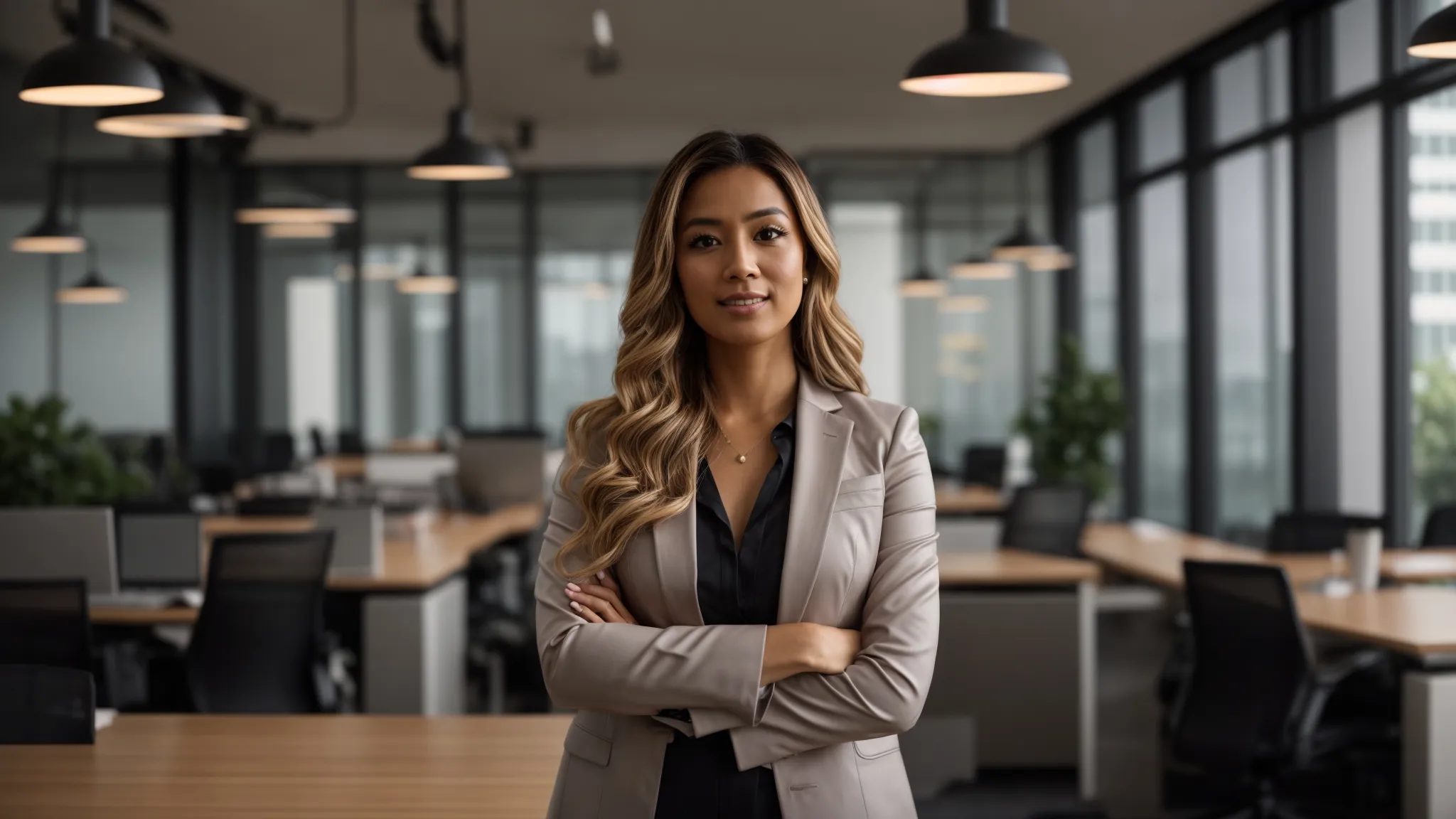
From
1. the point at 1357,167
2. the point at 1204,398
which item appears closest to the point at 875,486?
the point at 1357,167

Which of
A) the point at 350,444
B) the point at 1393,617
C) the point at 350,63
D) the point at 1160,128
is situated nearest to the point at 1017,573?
the point at 1393,617

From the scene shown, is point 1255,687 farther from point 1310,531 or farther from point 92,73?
point 92,73

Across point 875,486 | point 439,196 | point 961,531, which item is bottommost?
point 961,531

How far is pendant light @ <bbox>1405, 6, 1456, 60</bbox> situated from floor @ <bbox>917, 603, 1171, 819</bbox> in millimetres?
2862

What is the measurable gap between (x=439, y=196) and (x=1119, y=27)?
27.1 ft

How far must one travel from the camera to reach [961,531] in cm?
712

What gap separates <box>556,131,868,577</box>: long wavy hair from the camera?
1.93 m

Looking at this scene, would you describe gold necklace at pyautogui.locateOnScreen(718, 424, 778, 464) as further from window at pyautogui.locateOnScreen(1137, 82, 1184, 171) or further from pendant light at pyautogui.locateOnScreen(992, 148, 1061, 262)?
window at pyautogui.locateOnScreen(1137, 82, 1184, 171)

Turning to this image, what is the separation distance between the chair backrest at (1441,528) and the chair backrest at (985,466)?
15.3 feet

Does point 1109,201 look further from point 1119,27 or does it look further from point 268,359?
point 268,359

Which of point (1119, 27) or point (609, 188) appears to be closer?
point (1119, 27)

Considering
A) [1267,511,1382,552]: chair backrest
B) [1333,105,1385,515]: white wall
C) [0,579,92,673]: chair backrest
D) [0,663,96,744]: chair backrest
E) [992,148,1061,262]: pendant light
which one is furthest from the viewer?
[992,148,1061,262]: pendant light

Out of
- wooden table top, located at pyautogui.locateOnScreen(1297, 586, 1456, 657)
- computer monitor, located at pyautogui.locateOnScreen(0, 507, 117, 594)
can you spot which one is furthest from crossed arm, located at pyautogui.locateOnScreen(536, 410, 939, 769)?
computer monitor, located at pyautogui.locateOnScreen(0, 507, 117, 594)

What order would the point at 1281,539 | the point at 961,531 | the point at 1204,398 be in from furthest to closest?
the point at 1204,398, the point at 961,531, the point at 1281,539
